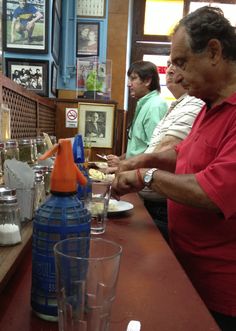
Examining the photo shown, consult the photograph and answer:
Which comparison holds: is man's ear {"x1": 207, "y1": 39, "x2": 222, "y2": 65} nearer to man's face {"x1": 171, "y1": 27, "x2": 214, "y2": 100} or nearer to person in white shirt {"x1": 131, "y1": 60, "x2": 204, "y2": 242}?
man's face {"x1": 171, "y1": 27, "x2": 214, "y2": 100}

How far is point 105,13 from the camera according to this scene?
15.0ft

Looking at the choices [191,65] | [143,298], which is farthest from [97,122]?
[143,298]

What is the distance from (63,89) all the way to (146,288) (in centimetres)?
398

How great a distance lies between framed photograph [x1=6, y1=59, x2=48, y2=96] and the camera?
3480mm

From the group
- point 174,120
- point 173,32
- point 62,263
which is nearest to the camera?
point 62,263

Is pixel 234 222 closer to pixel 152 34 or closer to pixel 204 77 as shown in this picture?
pixel 204 77

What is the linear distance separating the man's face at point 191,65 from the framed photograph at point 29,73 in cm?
252

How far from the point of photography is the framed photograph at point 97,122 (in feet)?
11.2

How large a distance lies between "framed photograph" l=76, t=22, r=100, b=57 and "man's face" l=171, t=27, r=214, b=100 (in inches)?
139

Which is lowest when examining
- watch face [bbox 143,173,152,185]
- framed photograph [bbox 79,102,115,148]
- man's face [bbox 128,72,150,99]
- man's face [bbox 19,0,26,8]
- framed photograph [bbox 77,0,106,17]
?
framed photograph [bbox 79,102,115,148]

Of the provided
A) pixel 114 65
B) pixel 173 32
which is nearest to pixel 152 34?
pixel 114 65

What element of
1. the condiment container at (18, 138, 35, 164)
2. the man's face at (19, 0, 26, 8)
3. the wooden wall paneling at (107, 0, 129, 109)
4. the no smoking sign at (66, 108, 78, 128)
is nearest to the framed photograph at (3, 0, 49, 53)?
the man's face at (19, 0, 26, 8)

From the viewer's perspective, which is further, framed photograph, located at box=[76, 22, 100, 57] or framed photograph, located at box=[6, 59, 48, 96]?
framed photograph, located at box=[76, 22, 100, 57]

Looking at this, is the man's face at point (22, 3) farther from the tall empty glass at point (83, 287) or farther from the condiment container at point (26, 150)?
the tall empty glass at point (83, 287)
